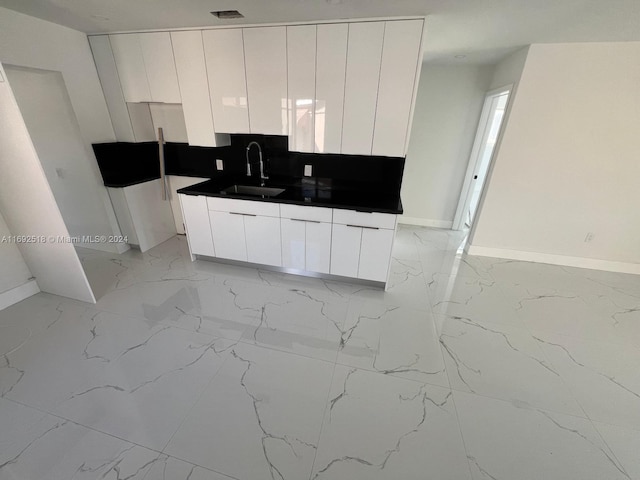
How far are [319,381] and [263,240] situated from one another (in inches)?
60.7

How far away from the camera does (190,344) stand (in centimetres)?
200

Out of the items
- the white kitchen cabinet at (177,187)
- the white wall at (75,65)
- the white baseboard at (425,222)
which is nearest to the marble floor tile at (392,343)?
the white baseboard at (425,222)

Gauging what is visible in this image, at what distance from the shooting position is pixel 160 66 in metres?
2.76

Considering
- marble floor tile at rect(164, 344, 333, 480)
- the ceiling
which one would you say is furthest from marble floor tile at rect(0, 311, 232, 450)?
the ceiling

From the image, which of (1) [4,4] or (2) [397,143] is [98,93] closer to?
(1) [4,4]

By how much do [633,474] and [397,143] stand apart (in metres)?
2.55

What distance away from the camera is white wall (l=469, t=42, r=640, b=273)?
2.62m

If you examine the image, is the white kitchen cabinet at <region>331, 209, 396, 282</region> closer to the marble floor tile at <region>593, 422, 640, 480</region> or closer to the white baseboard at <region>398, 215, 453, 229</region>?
the marble floor tile at <region>593, 422, 640, 480</region>

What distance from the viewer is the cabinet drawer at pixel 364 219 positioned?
2.39m

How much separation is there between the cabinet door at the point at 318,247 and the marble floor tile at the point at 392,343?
511 mm

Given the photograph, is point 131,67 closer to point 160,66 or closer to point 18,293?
point 160,66

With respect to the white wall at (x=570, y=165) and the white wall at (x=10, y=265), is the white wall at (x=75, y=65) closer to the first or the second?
the white wall at (x=10, y=265)

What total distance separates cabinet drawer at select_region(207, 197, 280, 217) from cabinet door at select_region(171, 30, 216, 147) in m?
0.71

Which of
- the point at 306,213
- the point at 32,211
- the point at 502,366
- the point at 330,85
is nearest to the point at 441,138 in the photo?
the point at 330,85
